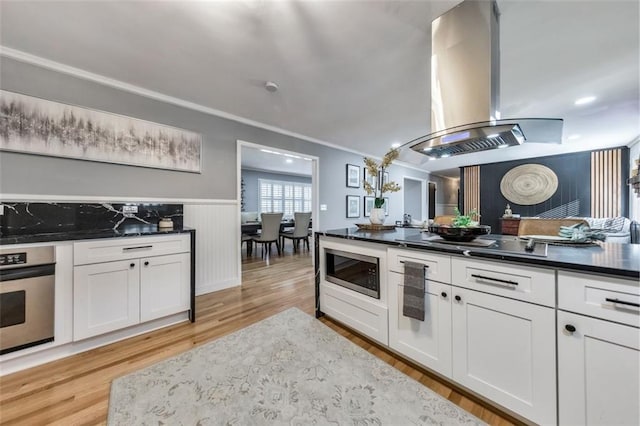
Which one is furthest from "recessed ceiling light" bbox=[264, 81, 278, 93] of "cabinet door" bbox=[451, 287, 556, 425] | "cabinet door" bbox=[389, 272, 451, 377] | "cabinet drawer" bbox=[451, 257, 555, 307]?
"cabinet door" bbox=[451, 287, 556, 425]

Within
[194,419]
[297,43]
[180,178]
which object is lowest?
[194,419]

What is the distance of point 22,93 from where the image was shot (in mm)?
1934

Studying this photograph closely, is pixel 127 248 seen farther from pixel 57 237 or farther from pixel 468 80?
pixel 468 80

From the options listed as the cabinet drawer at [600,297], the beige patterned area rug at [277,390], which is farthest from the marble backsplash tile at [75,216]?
the cabinet drawer at [600,297]

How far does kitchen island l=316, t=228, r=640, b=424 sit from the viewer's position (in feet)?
2.94

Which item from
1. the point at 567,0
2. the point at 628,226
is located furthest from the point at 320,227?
the point at 628,226

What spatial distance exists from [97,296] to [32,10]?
2024 millimetres

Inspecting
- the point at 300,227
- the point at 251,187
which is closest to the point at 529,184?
the point at 300,227

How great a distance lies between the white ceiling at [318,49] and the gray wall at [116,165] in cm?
18

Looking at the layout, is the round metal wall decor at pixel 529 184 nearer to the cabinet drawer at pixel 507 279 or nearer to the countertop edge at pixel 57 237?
the cabinet drawer at pixel 507 279

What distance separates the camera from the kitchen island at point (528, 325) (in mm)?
896

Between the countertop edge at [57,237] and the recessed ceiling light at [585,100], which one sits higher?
the recessed ceiling light at [585,100]

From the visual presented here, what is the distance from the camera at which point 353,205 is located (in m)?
5.18

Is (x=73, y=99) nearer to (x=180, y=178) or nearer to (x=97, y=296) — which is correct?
(x=180, y=178)
